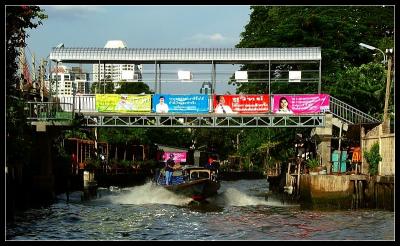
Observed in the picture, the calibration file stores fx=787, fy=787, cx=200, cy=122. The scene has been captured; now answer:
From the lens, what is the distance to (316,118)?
3666cm

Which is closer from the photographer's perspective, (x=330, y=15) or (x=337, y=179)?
(x=337, y=179)

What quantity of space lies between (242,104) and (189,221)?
33.1ft

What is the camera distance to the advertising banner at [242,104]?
36.8 m

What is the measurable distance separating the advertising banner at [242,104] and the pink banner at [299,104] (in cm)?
56

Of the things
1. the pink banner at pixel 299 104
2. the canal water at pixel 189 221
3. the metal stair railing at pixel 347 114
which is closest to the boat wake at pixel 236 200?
the canal water at pixel 189 221

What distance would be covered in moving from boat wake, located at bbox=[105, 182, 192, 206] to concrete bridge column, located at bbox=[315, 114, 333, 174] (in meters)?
6.45

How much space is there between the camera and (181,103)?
36.8 m

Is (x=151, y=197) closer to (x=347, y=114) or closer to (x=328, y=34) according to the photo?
(x=347, y=114)

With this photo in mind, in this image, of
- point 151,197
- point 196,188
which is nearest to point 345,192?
point 196,188

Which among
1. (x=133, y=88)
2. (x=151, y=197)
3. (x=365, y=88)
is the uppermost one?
(x=133, y=88)
